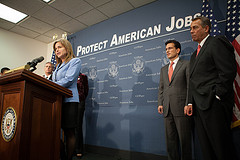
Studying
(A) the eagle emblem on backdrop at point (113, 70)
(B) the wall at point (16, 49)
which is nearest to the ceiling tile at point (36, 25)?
(B) the wall at point (16, 49)

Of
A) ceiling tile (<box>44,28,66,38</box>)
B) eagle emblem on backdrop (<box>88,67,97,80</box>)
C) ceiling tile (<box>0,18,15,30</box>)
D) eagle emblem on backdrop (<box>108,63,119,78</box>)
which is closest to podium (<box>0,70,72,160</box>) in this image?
eagle emblem on backdrop (<box>108,63,119,78</box>)

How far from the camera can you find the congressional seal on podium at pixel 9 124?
3.53 ft

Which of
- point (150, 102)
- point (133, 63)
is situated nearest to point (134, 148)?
point (150, 102)

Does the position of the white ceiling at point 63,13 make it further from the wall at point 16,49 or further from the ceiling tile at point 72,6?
the wall at point 16,49

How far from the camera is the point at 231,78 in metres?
1.40

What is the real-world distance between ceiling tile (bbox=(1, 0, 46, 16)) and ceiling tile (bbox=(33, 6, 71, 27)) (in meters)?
0.12

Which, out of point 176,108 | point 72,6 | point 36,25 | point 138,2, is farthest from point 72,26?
point 176,108

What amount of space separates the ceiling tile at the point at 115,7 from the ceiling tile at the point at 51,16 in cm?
102

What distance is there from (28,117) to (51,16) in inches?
142

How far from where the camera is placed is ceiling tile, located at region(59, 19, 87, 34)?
4.22 m

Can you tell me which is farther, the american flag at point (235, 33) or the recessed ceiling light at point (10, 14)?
the recessed ceiling light at point (10, 14)

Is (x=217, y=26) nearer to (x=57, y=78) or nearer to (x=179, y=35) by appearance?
(x=179, y=35)

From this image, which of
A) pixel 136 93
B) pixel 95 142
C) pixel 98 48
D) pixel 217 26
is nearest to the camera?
pixel 217 26

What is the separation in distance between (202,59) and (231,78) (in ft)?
1.07
